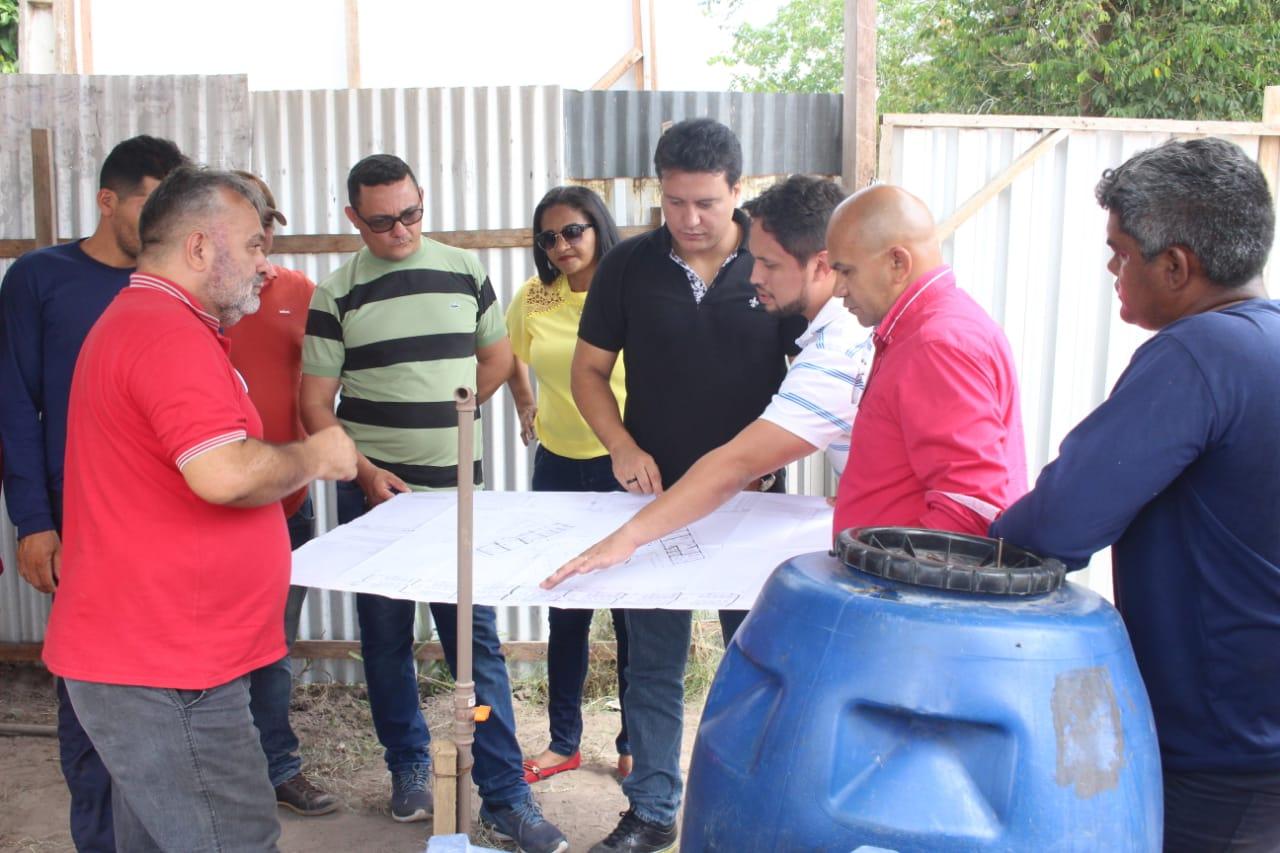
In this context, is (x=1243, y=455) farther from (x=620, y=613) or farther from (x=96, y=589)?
(x=620, y=613)

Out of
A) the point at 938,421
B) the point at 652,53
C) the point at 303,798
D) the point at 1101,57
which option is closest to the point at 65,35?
the point at 652,53

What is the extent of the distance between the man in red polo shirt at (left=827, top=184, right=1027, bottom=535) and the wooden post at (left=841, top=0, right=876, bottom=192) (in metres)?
2.45

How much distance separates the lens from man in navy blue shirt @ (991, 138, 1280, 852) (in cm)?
147

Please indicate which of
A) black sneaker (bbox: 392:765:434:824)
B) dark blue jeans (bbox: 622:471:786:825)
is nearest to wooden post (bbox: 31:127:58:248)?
black sneaker (bbox: 392:765:434:824)

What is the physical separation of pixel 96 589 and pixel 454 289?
1624mm

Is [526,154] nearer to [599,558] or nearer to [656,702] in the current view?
[656,702]

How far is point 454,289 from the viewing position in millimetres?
3432

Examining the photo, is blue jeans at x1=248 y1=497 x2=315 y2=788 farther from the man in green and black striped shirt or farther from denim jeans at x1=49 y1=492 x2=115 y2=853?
denim jeans at x1=49 y1=492 x2=115 y2=853

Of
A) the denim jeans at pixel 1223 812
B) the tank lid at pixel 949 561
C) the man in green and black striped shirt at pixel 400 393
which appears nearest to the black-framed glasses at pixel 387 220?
the man in green and black striped shirt at pixel 400 393

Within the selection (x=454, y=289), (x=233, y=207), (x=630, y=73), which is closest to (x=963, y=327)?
(x=233, y=207)

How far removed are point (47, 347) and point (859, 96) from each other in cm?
306

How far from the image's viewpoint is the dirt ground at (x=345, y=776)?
Result: 3506 millimetres

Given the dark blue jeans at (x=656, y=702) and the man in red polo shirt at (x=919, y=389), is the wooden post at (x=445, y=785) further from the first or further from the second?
the dark blue jeans at (x=656, y=702)

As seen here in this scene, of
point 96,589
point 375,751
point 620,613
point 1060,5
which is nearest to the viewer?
point 96,589
